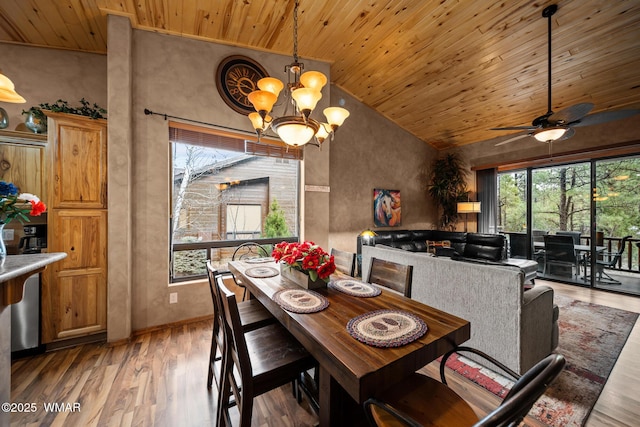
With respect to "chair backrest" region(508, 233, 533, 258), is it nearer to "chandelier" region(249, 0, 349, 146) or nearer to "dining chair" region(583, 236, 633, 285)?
"dining chair" region(583, 236, 633, 285)

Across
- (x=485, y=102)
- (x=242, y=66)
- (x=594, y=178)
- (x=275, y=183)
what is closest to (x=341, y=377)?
(x=275, y=183)

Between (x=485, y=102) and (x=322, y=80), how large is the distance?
3.94 metres

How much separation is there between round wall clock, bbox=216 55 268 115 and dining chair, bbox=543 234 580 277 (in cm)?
583

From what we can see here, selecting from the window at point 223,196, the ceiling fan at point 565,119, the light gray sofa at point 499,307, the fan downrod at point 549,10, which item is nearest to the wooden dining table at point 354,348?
the light gray sofa at point 499,307

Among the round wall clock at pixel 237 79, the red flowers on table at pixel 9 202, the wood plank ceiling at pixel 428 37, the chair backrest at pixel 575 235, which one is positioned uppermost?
the wood plank ceiling at pixel 428 37

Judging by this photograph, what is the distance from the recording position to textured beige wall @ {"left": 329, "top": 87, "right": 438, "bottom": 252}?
495 cm

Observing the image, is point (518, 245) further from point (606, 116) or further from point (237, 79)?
point (237, 79)

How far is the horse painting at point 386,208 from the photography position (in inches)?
214

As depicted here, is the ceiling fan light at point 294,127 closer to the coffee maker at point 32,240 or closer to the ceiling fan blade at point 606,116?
the coffee maker at point 32,240

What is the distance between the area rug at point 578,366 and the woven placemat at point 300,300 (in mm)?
1539

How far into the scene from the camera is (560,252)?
15.1 feet

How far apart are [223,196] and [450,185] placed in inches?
205

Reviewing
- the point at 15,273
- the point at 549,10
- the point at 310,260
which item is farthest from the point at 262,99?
the point at 549,10

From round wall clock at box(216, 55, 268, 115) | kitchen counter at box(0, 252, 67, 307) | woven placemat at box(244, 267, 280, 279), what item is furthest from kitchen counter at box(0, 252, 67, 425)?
round wall clock at box(216, 55, 268, 115)
